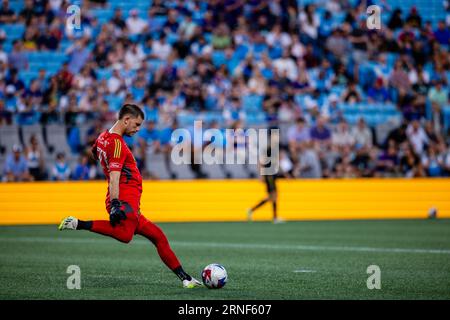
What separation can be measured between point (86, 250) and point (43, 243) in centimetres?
152

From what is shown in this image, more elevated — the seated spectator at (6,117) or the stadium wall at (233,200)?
the seated spectator at (6,117)

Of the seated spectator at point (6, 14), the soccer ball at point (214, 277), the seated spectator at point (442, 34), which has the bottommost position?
the soccer ball at point (214, 277)

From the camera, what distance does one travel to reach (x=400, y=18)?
31297 mm

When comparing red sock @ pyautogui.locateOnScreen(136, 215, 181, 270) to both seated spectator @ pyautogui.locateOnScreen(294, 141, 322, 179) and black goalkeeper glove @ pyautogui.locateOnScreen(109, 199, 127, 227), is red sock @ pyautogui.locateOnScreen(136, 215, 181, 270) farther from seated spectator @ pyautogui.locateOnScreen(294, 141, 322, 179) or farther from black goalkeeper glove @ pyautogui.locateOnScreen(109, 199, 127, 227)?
seated spectator @ pyautogui.locateOnScreen(294, 141, 322, 179)

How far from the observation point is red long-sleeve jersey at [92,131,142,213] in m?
10.0

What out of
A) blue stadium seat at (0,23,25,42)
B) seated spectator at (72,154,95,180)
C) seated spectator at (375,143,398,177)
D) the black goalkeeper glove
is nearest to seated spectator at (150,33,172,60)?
blue stadium seat at (0,23,25,42)

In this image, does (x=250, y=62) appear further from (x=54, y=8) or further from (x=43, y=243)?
(x=43, y=243)

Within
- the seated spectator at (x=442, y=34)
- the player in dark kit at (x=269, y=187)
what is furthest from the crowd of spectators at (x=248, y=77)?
the player in dark kit at (x=269, y=187)

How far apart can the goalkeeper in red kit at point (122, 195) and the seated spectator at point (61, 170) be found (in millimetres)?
13335

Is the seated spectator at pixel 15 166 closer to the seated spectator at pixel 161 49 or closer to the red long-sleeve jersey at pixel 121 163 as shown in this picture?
the seated spectator at pixel 161 49

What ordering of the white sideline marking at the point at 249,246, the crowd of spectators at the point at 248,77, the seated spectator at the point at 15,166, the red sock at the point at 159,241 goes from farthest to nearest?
the crowd of spectators at the point at 248,77, the seated spectator at the point at 15,166, the white sideline marking at the point at 249,246, the red sock at the point at 159,241

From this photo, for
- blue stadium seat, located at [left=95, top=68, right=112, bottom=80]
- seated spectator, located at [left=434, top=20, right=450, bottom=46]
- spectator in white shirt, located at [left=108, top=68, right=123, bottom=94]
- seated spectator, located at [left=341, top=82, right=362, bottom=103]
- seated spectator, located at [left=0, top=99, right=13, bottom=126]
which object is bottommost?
seated spectator, located at [left=0, top=99, right=13, bottom=126]

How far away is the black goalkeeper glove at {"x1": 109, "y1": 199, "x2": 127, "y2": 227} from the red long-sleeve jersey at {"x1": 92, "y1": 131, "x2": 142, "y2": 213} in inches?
9.3

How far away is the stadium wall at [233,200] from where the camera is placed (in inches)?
909
